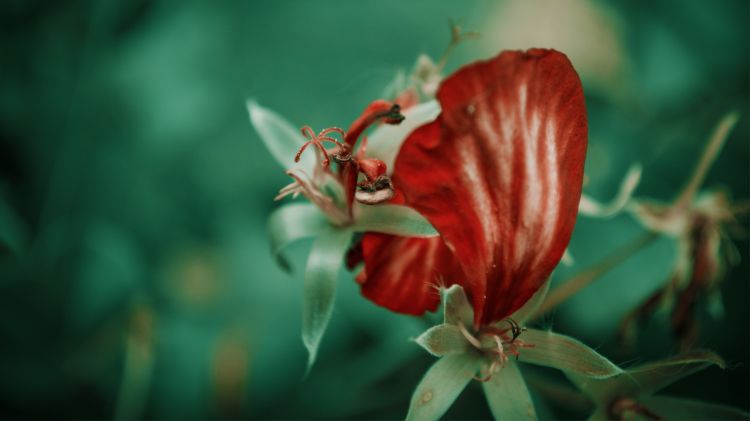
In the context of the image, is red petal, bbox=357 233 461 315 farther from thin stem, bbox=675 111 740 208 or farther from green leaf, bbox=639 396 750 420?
thin stem, bbox=675 111 740 208

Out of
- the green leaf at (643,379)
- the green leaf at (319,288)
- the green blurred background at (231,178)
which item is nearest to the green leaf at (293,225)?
the green leaf at (319,288)

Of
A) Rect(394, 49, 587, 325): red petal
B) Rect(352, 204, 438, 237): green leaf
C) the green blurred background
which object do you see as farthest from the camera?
the green blurred background

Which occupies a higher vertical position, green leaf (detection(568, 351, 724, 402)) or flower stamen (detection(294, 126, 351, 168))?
flower stamen (detection(294, 126, 351, 168))

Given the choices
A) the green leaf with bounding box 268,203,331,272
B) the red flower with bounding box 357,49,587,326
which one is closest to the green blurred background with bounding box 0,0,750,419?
the green leaf with bounding box 268,203,331,272

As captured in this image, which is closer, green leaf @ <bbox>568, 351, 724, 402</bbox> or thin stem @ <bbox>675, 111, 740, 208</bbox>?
green leaf @ <bbox>568, 351, 724, 402</bbox>

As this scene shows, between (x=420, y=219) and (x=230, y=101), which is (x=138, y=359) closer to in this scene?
(x=230, y=101)

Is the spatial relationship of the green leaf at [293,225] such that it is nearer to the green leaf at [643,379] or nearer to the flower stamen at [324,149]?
the flower stamen at [324,149]
